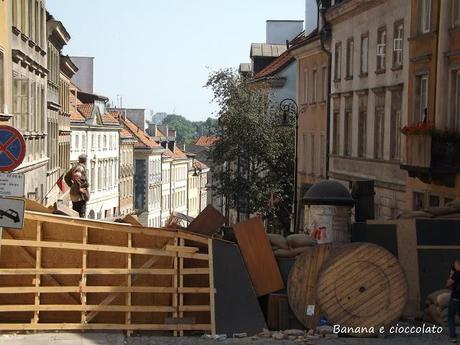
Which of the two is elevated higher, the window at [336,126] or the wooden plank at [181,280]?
the window at [336,126]

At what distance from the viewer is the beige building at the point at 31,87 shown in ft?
125

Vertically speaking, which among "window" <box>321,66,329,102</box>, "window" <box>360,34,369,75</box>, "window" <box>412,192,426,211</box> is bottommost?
"window" <box>412,192,426,211</box>

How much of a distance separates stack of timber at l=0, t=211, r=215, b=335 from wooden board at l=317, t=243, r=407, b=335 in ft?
6.08

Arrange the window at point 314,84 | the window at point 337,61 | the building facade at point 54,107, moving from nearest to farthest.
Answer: the window at point 337,61 < the window at point 314,84 < the building facade at point 54,107

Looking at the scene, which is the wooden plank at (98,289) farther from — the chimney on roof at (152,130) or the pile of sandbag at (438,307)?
the chimney on roof at (152,130)

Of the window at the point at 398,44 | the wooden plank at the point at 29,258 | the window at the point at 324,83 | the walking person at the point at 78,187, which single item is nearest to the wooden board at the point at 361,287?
the wooden plank at the point at 29,258

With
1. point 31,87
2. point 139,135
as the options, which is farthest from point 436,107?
point 139,135

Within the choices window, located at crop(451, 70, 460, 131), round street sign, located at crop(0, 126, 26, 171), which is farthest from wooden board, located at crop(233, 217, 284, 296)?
window, located at crop(451, 70, 460, 131)

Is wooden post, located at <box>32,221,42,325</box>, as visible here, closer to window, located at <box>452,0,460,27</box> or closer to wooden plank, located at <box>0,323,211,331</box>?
wooden plank, located at <box>0,323,211,331</box>

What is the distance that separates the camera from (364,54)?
41281 mm

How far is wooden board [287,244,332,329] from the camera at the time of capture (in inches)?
749

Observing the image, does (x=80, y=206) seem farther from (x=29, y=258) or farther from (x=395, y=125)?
(x=395, y=125)

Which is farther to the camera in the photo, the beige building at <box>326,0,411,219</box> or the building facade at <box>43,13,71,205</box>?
the building facade at <box>43,13,71,205</box>

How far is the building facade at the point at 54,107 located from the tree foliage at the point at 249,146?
7691 millimetres
